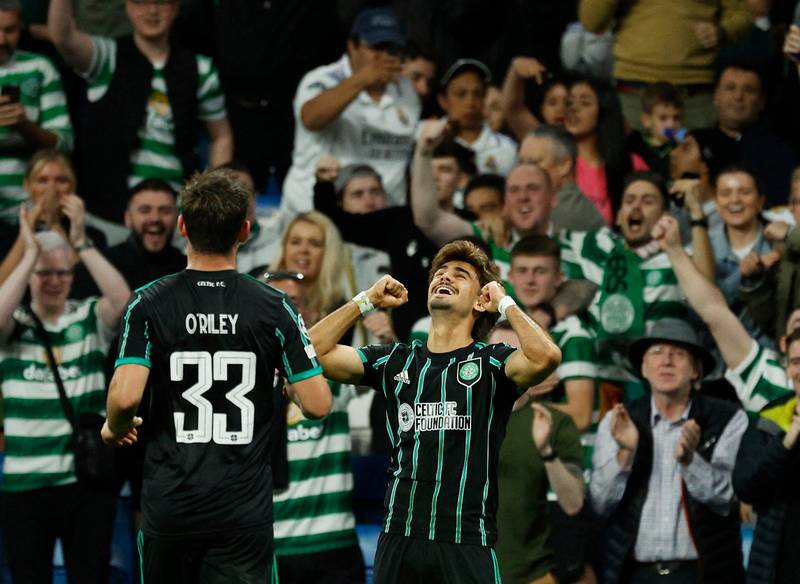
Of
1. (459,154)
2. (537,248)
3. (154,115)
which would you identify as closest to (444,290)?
(537,248)

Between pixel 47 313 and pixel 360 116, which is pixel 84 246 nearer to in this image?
pixel 47 313

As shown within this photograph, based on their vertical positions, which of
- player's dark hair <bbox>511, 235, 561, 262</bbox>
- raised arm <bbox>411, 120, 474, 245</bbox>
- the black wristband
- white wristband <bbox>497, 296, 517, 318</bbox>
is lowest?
the black wristband

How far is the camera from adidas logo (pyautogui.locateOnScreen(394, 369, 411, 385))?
593 cm

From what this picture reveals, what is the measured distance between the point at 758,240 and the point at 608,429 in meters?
2.34

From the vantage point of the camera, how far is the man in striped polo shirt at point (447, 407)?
5738 millimetres

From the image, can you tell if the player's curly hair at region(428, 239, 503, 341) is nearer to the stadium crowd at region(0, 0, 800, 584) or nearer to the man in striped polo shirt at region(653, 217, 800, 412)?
the stadium crowd at region(0, 0, 800, 584)

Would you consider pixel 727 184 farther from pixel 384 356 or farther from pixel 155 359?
pixel 155 359

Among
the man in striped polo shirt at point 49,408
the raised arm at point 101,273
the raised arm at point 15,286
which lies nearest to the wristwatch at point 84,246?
the raised arm at point 101,273

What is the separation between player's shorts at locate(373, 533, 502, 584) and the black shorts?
0.58 m

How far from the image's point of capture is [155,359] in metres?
5.34

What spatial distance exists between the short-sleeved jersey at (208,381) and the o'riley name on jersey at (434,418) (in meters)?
0.64

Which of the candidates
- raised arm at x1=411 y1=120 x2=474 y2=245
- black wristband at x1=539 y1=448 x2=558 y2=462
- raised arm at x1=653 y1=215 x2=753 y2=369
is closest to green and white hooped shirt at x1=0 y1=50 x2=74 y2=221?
raised arm at x1=411 y1=120 x2=474 y2=245

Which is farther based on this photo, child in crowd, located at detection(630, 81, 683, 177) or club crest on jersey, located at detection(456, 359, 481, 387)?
child in crowd, located at detection(630, 81, 683, 177)

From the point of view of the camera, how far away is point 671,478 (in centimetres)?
761
